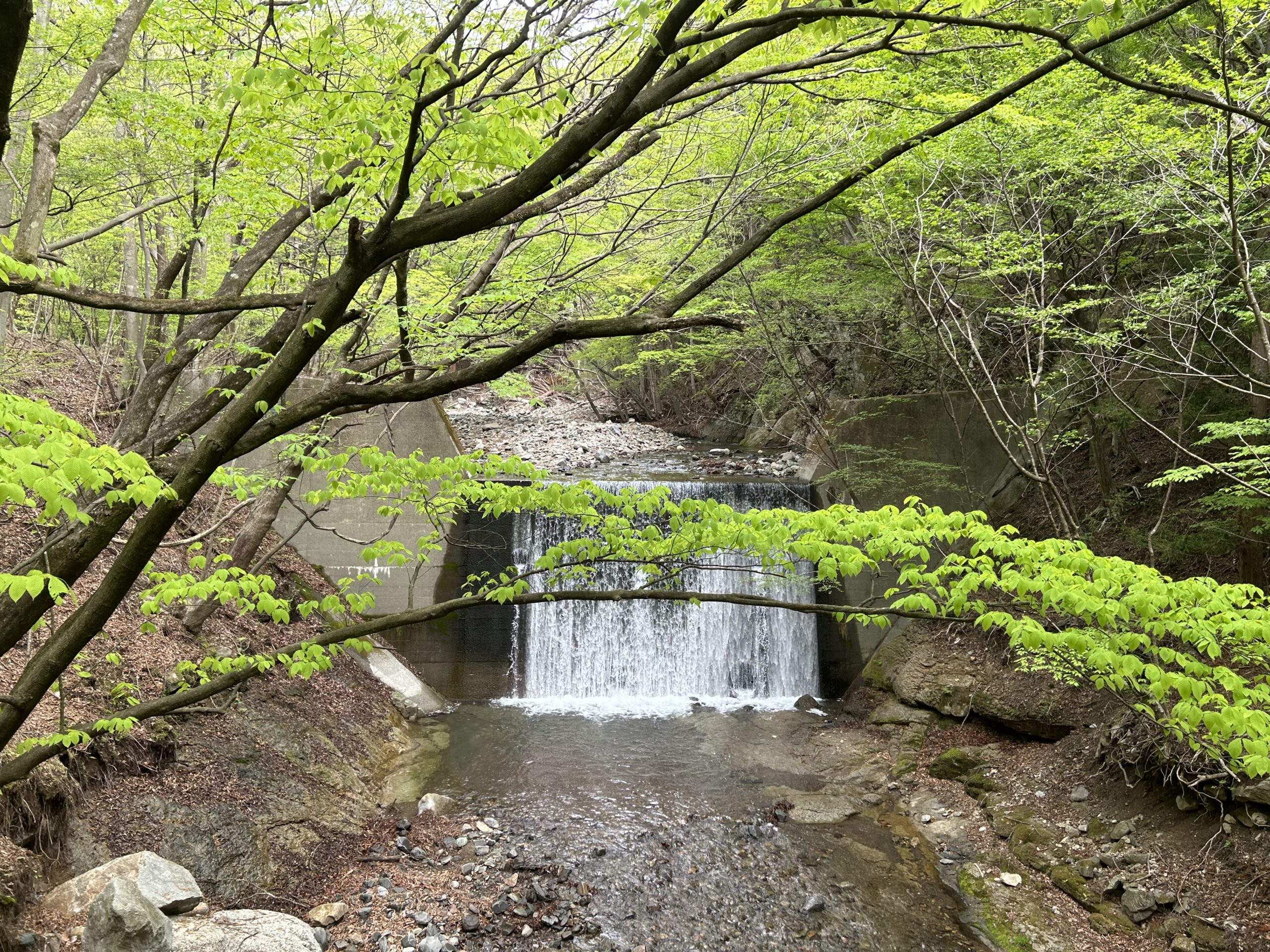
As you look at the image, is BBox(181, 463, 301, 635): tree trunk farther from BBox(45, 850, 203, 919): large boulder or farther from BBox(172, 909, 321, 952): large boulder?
BBox(172, 909, 321, 952): large boulder

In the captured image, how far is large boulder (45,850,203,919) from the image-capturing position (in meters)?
4.04

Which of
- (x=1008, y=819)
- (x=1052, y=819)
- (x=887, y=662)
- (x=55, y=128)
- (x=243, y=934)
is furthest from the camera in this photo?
(x=887, y=662)

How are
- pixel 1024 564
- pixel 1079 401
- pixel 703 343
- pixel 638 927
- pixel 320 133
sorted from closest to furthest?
pixel 1024 564
pixel 320 133
pixel 638 927
pixel 1079 401
pixel 703 343

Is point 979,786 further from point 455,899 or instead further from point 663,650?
point 455,899

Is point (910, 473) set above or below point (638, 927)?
above

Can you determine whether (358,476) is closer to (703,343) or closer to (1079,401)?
(1079,401)

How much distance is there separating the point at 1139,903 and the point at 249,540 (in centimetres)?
835

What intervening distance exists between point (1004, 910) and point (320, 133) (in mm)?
7288

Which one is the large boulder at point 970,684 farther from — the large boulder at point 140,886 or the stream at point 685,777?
the large boulder at point 140,886

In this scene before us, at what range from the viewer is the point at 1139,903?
557 cm

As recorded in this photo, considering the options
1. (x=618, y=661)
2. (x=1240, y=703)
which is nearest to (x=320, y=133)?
(x=1240, y=703)

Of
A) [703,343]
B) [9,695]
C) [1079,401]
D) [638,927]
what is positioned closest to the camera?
[9,695]

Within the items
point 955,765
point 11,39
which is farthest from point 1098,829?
point 11,39

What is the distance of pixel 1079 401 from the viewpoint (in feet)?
31.4
